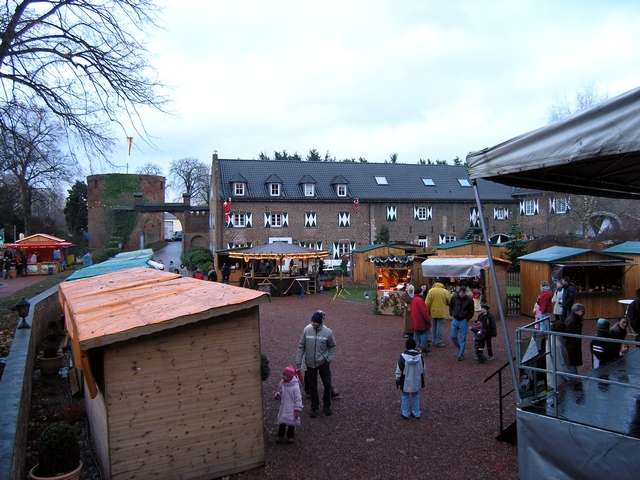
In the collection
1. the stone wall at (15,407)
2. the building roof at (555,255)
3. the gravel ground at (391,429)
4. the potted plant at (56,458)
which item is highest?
the building roof at (555,255)

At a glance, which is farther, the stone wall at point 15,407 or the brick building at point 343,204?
the brick building at point 343,204

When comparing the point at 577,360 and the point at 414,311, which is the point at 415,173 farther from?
the point at 577,360

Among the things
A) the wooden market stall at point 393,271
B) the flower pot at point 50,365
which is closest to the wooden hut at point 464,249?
the wooden market stall at point 393,271

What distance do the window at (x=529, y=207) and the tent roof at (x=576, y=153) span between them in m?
40.6

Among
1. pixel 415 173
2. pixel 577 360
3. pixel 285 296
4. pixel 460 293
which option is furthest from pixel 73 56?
pixel 415 173

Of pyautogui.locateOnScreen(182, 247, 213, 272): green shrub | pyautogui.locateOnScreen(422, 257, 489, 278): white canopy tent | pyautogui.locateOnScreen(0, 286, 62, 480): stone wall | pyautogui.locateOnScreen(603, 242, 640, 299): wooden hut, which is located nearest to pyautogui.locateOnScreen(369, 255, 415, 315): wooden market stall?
pyautogui.locateOnScreen(422, 257, 489, 278): white canopy tent

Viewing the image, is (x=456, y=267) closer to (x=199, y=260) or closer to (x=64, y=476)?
(x=64, y=476)

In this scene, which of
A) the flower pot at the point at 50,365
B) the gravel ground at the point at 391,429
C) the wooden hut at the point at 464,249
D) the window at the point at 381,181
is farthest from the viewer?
the window at the point at 381,181

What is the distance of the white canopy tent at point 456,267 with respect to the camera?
698 inches

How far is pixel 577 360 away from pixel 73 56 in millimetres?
11455

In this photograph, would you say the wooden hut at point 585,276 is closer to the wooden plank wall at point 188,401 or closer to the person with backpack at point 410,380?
the person with backpack at point 410,380

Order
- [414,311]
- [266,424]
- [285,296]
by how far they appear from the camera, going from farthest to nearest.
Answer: [285,296], [414,311], [266,424]

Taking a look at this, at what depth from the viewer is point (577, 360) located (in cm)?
830

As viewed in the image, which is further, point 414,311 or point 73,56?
point 414,311
